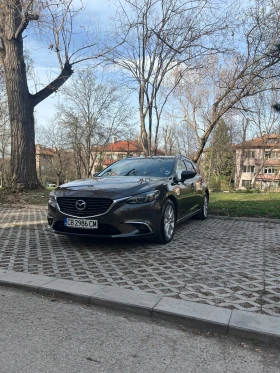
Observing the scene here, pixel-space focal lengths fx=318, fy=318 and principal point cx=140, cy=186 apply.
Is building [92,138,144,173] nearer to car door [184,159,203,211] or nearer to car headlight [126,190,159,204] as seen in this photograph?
car door [184,159,203,211]

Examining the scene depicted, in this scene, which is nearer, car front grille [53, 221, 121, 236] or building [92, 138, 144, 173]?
car front grille [53, 221, 121, 236]

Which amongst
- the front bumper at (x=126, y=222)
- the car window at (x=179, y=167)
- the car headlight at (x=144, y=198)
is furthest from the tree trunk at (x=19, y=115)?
the car headlight at (x=144, y=198)

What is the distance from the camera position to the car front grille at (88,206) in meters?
4.70

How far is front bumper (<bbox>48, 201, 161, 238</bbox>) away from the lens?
4.65 meters

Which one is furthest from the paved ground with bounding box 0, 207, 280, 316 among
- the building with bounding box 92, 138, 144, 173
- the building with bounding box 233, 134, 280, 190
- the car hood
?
the building with bounding box 92, 138, 144, 173

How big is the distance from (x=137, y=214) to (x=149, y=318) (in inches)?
78.8

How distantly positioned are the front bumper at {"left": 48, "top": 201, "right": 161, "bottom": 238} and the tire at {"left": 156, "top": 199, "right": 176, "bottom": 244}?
0.20m

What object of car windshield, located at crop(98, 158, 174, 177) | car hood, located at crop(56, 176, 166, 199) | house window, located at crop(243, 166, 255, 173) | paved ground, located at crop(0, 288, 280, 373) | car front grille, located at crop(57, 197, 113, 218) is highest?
house window, located at crop(243, 166, 255, 173)

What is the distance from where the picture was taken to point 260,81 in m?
14.8

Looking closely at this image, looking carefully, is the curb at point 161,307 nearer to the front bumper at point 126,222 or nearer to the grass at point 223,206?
the front bumper at point 126,222

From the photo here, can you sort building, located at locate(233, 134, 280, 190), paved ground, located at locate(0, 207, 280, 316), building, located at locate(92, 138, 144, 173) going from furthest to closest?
building, located at locate(233, 134, 280, 190)
building, located at locate(92, 138, 144, 173)
paved ground, located at locate(0, 207, 280, 316)

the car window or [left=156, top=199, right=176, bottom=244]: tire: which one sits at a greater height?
the car window

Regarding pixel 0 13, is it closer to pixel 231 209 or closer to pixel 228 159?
pixel 231 209

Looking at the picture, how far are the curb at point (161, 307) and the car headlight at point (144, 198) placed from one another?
1.58 m
